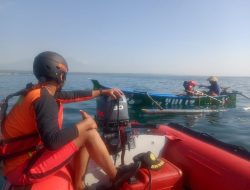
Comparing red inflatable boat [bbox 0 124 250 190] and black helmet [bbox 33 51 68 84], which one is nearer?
black helmet [bbox 33 51 68 84]

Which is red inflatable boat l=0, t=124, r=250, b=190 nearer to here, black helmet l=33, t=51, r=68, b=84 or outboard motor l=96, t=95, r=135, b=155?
outboard motor l=96, t=95, r=135, b=155

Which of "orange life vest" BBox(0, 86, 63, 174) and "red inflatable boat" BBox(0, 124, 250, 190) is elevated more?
"orange life vest" BBox(0, 86, 63, 174)

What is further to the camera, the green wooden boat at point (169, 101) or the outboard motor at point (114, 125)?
the green wooden boat at point (169, 101)

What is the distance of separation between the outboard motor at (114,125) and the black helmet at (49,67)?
1.25 metres

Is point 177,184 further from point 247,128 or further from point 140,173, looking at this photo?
point 247,128

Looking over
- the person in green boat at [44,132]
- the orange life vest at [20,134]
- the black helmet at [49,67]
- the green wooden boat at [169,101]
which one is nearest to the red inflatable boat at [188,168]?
the person in green boat at [44,132]

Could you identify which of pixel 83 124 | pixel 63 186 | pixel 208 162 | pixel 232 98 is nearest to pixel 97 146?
pixel 83 124

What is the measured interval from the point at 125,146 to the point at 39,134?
166cm

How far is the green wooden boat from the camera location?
43.7 feet

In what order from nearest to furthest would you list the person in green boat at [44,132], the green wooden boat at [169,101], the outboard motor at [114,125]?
the person in green boat at [44,132] < the outboard motor at [114,125] < the green wooden boat at [169,101]

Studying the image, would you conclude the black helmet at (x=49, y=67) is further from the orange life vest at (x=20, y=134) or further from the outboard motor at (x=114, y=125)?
the outboard motor at (x=114, y=125)

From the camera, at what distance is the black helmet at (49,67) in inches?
108

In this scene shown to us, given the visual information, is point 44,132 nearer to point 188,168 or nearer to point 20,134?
point 20,134

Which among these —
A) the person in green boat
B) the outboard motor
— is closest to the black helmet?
the person in green boat
